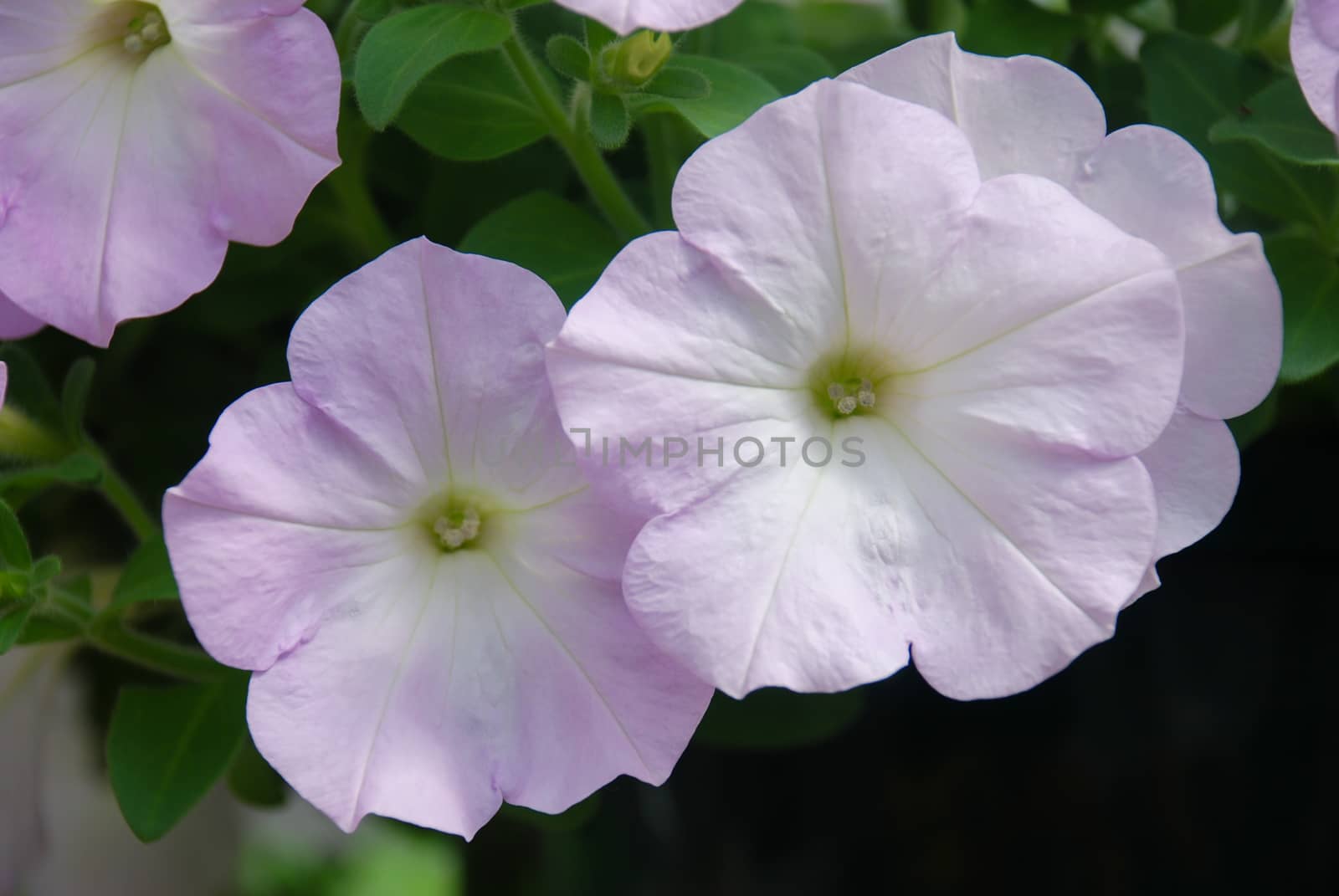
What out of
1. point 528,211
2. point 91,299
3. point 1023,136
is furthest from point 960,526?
point 91,299

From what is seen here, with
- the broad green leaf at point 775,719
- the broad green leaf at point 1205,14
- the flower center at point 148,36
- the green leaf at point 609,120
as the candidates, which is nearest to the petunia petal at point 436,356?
the green leaf at point 609,120

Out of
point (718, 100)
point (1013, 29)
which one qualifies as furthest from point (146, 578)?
point (1013, 29)

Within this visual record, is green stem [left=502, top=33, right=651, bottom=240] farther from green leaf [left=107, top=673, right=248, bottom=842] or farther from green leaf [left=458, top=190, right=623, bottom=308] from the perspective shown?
green leaf [left=107, top=673, right=248, bottom=842]

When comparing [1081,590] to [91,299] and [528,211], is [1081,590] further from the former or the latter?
[91,299]

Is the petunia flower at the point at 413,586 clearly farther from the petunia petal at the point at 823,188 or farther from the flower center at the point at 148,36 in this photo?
the flower center at the point at 148,36

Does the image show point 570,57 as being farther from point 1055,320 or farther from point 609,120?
point 1055,320

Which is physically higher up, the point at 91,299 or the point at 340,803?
the point at 91,299

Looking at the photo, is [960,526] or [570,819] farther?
[570,819]
